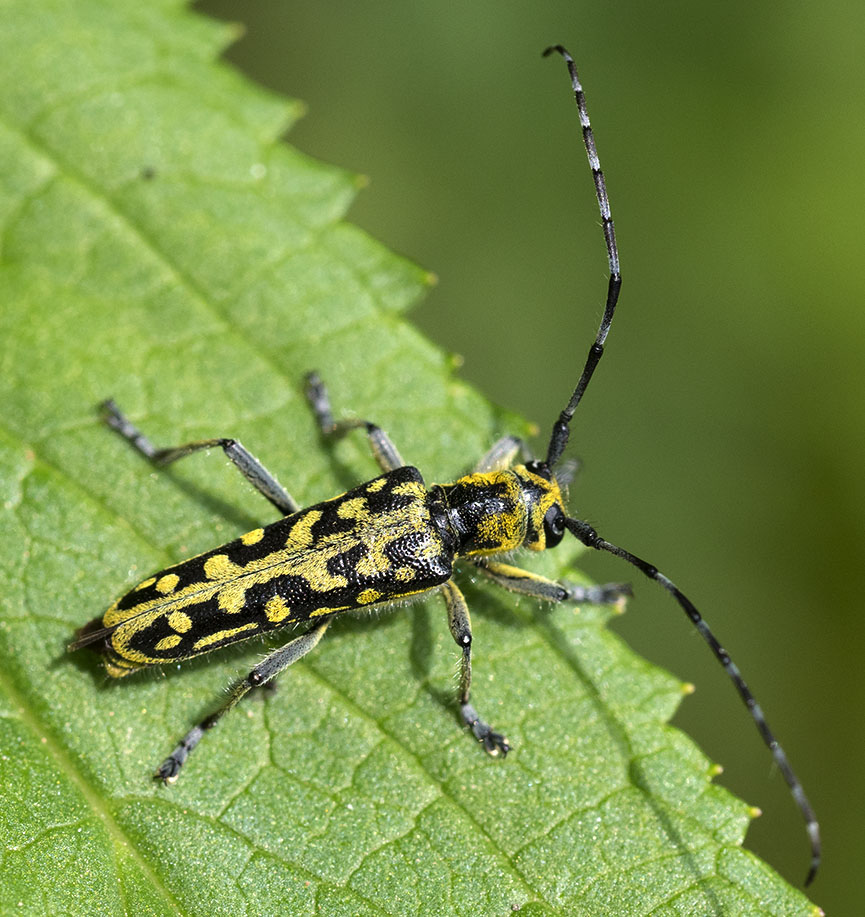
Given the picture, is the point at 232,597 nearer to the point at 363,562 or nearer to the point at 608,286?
the point at 363,562

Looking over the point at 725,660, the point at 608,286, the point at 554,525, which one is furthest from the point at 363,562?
the point at 608,286

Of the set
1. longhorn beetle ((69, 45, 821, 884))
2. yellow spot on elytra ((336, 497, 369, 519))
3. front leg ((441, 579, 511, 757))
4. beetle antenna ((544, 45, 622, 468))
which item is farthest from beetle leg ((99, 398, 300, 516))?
beetle antenna ((544, 45, 622, 468))

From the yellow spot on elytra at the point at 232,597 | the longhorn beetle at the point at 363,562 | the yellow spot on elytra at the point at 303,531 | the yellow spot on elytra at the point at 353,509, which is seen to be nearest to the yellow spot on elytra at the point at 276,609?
the longhorn beetle at the point at 363,562

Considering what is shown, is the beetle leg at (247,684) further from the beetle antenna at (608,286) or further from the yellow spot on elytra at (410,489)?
the beetle antenna at (608,286)

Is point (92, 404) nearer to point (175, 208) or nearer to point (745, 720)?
point (175, 208)

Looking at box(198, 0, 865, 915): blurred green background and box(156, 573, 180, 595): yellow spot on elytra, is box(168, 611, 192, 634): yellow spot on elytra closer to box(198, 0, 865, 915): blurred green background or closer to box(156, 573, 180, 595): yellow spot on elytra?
box(156, 573, 180, 595): yellow spot on elytra

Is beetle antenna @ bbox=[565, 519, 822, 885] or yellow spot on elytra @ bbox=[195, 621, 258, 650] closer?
beetle antenna @ bbox=[565, 519, 822, 885]

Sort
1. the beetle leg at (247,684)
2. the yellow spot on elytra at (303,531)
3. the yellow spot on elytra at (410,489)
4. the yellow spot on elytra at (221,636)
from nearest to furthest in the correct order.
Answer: the beetle leg at (247,684) → the yellow spot on elytra at (221,636) → the yellow spot on elytra at (303,531) → the yellow spot on elytra at (410,489)

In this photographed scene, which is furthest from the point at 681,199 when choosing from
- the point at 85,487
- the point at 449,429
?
the point at 85,487
